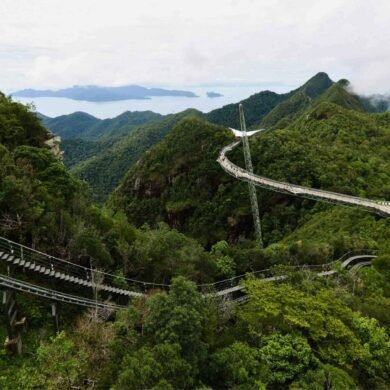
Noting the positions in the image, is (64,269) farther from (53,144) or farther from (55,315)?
(53,144)

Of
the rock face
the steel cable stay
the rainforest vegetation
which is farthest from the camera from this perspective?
the rock face

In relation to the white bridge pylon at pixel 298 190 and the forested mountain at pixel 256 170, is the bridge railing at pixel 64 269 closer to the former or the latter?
the white bridge pylon at pixel 298 190

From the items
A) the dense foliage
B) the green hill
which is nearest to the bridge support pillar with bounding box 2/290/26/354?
the dense foliage

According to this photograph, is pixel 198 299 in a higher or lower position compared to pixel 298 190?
lower

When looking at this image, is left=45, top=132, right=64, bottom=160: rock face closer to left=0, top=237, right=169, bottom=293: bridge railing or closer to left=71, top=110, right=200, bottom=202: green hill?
left=0, top=237, right=169, bottom=293: bridge railing

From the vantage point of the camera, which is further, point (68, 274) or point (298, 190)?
point (298, 190)

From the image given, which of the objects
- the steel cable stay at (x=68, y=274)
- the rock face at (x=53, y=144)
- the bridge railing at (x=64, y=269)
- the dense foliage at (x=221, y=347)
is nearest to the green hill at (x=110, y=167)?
the rock face at (x=53, y=144)

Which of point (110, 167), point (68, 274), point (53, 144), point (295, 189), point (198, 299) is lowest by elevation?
point (68, 274)

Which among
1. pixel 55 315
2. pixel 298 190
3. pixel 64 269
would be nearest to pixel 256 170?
pixel 298 190

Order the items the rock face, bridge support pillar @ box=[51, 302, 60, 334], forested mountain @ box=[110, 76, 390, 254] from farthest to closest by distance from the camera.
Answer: forested mountain @ box=[110, 76, 390, 254], the rock face, bridge support pillar @ box=[51, 302, 60, 334]

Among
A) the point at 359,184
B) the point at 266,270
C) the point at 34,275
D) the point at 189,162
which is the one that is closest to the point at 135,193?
the point at 189,162

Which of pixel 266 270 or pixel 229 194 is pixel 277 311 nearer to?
pixel 266 270

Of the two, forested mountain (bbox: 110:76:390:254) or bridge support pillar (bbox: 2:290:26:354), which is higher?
forested mountain (bbox: 110:76:390:254)

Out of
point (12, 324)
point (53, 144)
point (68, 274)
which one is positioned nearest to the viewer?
point (12, 324)
